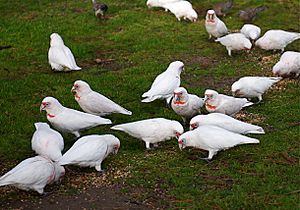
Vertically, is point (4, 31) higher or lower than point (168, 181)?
higher

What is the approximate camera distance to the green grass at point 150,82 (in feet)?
20.4

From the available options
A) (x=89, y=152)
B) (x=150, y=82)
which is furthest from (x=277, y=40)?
(x=89, y=152)

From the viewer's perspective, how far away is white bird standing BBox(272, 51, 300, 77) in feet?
32.0

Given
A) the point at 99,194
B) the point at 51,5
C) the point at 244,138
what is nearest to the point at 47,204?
the point at 99,194

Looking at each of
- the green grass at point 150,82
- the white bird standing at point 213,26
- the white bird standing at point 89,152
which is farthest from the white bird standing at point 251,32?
the white bird standing at point 89,152

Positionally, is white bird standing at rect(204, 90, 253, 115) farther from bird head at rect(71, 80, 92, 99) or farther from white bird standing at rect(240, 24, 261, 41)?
white bird standing at rect(240, 24, 261, 41)

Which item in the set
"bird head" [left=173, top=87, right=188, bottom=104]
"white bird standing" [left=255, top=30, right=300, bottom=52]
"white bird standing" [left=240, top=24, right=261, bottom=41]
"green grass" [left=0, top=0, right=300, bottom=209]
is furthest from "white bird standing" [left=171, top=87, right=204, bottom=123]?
Result: "white bird standing" [left=240, top=24, right=261, bottom=41]

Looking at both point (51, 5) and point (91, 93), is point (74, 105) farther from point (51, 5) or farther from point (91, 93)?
point (51, 5)

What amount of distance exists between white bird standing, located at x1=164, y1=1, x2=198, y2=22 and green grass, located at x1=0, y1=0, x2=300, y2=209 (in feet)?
0.63

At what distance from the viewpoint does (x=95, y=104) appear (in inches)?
325

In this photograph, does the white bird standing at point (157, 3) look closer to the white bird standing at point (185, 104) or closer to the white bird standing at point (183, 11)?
the white bird standing at point (183, 11)

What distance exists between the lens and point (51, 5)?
16.1 metres

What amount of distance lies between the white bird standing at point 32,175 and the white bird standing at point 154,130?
4.48 feet

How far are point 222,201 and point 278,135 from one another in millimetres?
2134
